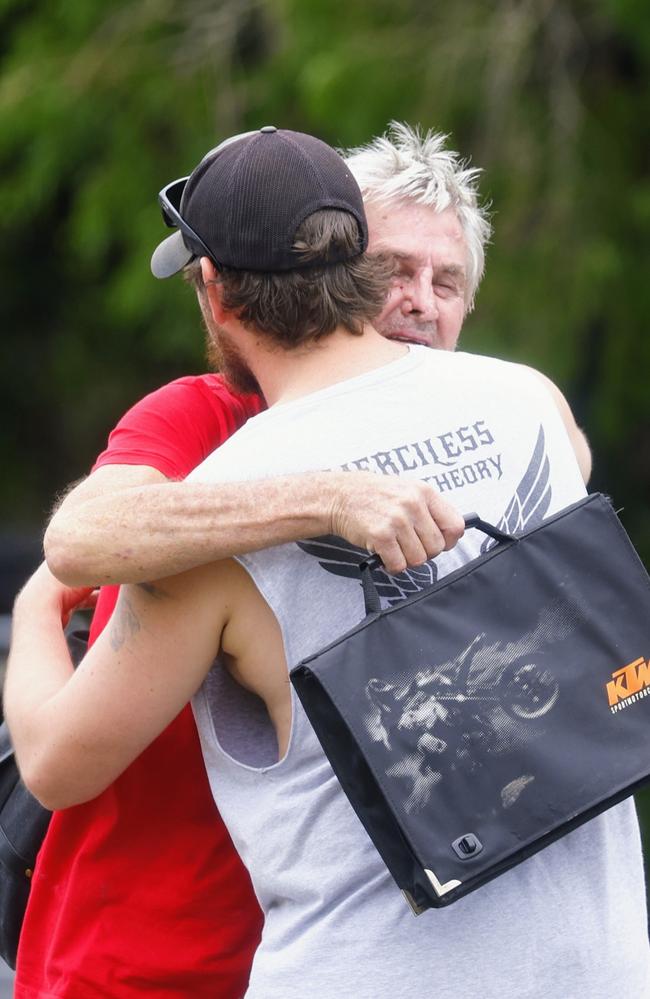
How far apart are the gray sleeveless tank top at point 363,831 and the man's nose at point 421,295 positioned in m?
0.45

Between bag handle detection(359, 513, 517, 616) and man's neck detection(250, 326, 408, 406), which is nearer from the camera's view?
bag handle detection(359, 513, 517, 616)

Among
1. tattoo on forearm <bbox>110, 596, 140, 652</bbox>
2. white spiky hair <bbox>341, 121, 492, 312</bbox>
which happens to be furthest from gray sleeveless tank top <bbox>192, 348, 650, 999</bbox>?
white spiky hair <bbox>341, 121, 492, 312</bbox>

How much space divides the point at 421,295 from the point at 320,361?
0.50 meters

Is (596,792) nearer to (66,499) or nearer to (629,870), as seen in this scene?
(629,870)

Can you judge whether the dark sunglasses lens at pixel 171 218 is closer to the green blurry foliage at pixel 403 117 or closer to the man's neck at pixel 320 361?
the man's neck at pixel 320 361

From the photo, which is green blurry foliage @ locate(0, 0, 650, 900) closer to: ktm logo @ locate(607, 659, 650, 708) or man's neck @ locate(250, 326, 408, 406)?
man's neck @ locate(250, 326, 408, 406)

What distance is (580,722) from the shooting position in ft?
4.87

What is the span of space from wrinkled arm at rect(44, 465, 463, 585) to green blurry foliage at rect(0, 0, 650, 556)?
12.6 ft

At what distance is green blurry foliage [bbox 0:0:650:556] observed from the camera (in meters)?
5.38

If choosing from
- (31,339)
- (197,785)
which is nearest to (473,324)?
(197,785)

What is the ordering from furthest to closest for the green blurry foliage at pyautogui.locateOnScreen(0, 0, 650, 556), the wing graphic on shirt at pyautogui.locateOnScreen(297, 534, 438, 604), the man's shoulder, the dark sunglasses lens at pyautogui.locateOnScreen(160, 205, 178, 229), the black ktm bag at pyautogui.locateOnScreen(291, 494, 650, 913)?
the green blurry foliage at pyautogui.locateOnScreen(0, 0, 650, 556) < the man's shoulder < the dark sunglasses lens at pyautogui.locateOnScreen(160, 205, 178, 229) < the wing graphic on shirt at pyautogui.locateOnScreen(297, 534, 438, 604) < the black ktm bag at pyautogui.locateOnScreen(291, 494, 650, 913)

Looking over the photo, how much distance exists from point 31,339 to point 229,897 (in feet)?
26.4

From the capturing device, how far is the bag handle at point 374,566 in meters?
1.43

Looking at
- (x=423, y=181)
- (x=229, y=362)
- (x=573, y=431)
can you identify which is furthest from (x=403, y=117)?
(x=229, y=362)
